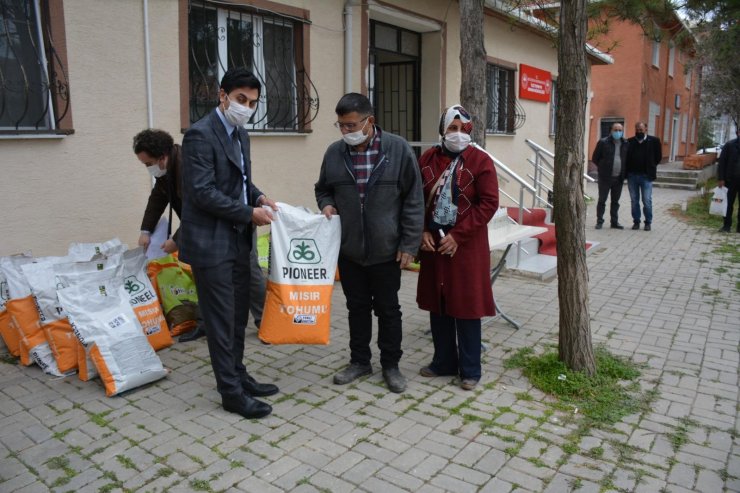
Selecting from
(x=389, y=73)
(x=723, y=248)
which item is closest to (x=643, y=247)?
(x=723, y=248)

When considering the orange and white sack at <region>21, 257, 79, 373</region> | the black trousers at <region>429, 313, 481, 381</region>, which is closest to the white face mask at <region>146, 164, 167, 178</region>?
the orange and white sack at <region>21, 257, 79, 373</region>

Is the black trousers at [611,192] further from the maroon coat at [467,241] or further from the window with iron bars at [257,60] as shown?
the maroon coat at [467,241]

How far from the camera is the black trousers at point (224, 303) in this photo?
3.28 meters

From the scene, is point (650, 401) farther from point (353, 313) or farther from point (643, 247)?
point (643, 247)

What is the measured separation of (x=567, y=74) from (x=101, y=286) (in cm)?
318

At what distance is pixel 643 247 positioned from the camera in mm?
8836

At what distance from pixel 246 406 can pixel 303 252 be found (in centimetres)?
93

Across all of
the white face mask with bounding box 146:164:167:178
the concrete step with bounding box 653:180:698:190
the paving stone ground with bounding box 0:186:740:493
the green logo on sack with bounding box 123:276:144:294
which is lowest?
the paving stone ground with bounding box 0:186:740:493

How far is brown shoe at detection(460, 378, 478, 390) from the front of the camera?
381cm

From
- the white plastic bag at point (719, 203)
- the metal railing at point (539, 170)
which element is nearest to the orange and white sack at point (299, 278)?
the metal railing at point (539, 170)

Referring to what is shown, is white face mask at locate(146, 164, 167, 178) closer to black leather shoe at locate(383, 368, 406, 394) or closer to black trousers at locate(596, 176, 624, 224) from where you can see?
black leather shoe at locate(383, 368, 406, 394)

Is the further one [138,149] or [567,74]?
[138,149]

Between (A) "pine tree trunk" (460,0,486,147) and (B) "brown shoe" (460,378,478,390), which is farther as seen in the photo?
(A) "pine tree trunk" (460,0,486,147)

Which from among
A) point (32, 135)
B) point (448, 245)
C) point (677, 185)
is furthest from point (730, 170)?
point (677, 185)
